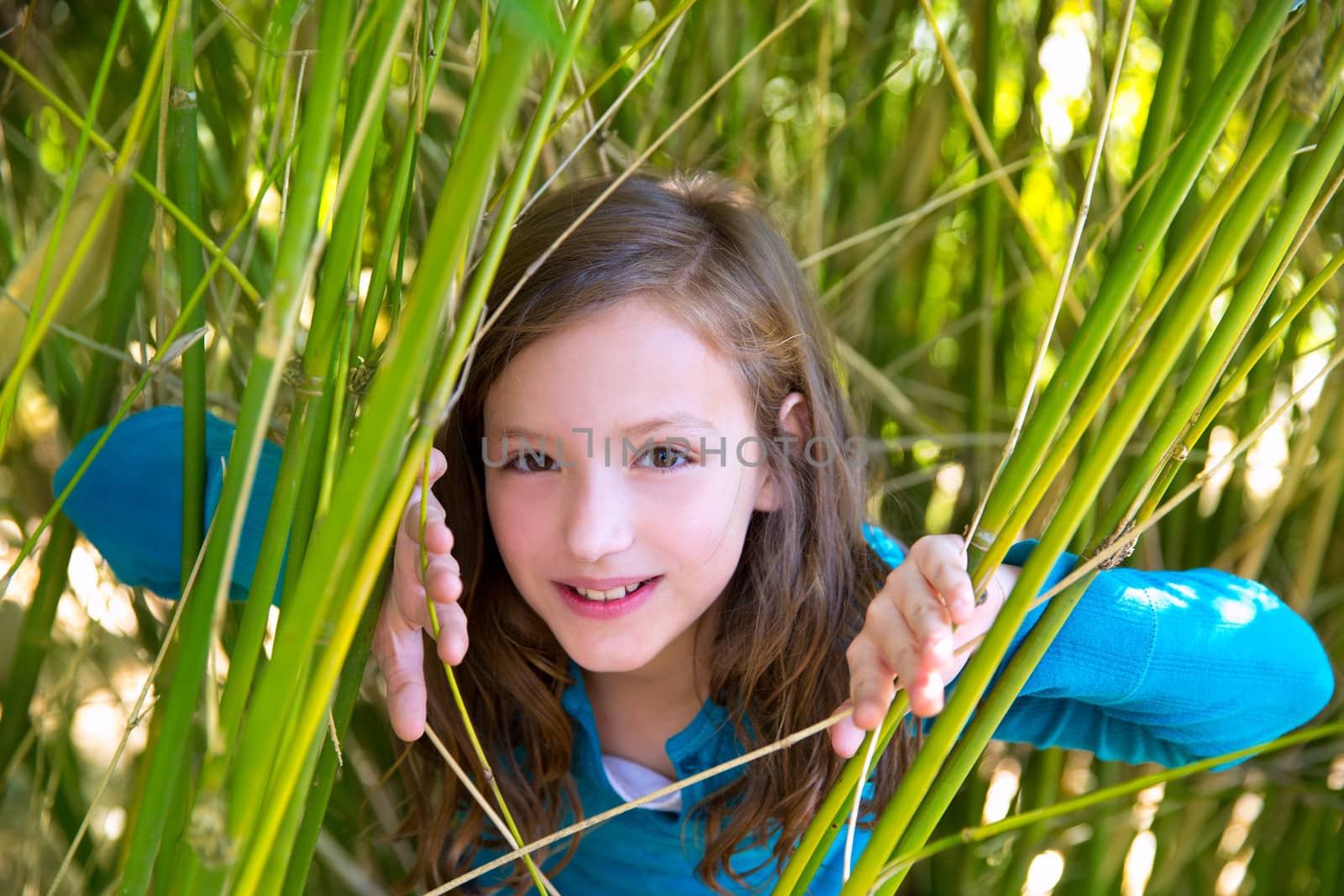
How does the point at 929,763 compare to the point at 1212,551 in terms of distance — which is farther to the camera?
the point at 1212,551

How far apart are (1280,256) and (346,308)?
32 cm

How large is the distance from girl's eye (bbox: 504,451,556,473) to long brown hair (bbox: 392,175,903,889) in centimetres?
6

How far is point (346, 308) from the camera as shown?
15.8 inches

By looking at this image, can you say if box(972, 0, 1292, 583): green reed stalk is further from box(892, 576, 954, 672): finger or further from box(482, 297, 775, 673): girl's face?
box(482, 297, 775, 673): girl's face

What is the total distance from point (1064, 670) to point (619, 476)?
0.30 metres

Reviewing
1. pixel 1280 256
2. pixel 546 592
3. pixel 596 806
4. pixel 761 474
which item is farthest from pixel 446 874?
pixel 1280 256

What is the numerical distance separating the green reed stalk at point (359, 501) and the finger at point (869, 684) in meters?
0.19

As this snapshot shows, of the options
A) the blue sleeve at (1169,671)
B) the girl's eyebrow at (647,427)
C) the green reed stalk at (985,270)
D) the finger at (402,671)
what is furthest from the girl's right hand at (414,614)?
the green reed stalk at (985,270)

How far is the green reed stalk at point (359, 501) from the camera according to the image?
245 mm

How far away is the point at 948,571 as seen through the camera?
16.2 inches

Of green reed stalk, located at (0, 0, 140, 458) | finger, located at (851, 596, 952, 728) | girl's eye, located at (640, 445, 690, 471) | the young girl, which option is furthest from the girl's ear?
green reed stalk, located at (0, 0, 140, 458)

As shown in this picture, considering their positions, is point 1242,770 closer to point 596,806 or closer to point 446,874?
point 596,806

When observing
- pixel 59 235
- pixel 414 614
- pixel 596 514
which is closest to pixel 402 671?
pixel 414 614

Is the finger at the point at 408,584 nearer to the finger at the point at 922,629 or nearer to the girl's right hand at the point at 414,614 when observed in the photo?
the girl's right hand at the point at 414,614
